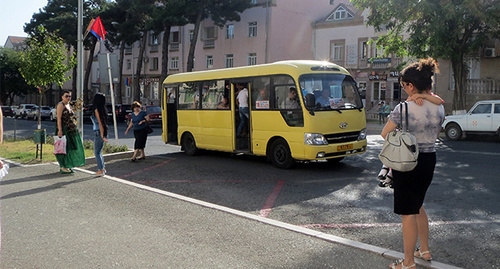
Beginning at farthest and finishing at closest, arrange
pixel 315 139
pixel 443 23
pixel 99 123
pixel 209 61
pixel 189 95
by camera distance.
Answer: pixel 209 61
pixel 443 23
pixel 189 95
pixel 315 139
pixel 99 123

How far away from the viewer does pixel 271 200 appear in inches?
313

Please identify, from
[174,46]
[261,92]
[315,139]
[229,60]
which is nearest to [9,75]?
[174,46]

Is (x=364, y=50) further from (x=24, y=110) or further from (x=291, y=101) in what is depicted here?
(x=24, y=110)

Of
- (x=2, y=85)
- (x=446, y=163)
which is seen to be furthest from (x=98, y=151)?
(x=2, y=85)

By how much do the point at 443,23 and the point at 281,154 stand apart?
1354 cm

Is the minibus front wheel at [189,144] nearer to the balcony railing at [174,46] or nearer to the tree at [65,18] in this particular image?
the tree at [65,18]

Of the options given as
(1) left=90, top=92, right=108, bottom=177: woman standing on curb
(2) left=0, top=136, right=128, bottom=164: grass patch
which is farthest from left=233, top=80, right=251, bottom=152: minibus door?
(2) left=0, top=136, right=128, bottom=164: grass patch

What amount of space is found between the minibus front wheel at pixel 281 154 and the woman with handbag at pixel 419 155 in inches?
264

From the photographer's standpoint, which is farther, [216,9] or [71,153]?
[216,9]

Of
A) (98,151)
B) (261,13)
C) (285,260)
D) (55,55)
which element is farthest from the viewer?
(261,13)

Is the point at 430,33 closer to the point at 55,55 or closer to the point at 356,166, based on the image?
the point at 356,166

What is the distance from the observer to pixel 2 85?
213 feet

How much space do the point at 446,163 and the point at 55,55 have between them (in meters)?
15.5

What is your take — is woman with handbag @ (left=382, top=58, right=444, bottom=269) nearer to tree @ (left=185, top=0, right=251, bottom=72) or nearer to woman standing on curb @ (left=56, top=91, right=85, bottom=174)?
woman standing on curb @ (left=56, top=91, right=85, bottom=174)
